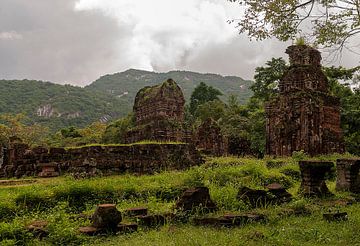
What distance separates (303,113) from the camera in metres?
20.0

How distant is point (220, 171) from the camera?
38.0 ft

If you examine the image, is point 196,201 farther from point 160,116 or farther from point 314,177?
point 160,116

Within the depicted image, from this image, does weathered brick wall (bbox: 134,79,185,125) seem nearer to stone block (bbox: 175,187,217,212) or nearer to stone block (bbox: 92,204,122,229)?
stone block (bbox: 175,187,217,212)

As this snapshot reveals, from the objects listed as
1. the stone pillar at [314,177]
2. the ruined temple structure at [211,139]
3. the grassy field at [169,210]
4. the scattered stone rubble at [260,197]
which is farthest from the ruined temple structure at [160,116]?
the scattered stone rubble at [260,197]

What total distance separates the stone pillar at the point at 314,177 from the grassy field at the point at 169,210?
0.38 meters

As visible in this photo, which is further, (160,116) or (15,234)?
(160,116)

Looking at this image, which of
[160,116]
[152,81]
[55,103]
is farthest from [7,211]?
[152,81]

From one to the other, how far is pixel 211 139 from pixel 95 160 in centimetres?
1283

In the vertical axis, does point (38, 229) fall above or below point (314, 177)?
below

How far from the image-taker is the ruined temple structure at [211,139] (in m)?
24.9

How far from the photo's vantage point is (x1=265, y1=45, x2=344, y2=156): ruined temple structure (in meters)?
19.9

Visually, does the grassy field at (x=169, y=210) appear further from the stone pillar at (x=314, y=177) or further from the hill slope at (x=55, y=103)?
the hill slope at (x=55, y=103)

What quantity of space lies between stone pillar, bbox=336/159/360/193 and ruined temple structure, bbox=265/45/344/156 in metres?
8.58

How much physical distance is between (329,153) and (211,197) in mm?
14105
